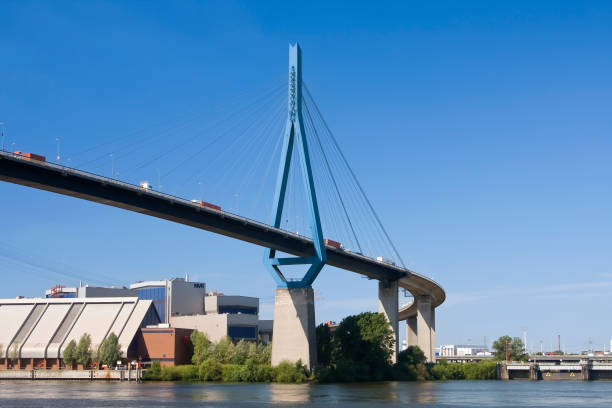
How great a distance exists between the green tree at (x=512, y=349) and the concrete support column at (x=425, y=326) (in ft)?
174

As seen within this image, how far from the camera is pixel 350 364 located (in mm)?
93438

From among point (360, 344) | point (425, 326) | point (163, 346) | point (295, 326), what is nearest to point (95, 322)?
point (163, 346)

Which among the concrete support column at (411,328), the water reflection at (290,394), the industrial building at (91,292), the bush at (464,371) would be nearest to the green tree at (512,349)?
the concrete support column at (411,328)

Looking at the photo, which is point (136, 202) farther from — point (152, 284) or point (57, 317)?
point (152, 284)

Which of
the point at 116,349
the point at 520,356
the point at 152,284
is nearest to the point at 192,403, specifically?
the point at 116,349

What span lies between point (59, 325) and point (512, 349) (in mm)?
101433

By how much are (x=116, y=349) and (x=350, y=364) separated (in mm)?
39120

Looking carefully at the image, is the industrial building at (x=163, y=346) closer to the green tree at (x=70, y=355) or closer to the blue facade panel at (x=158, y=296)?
the green tree at (x=70, y=355)

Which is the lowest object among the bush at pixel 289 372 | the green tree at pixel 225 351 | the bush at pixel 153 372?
the bush at pixel 153 372

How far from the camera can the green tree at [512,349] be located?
181 m

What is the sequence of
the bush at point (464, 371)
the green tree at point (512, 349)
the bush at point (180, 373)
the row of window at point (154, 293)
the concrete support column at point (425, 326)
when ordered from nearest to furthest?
1. the bush at point (180, 373)
2. the bush at point (464, 371)
3. the concrete support column at point (425, 326)
4. the row of window at point (154, 293)
5. the green tree at point (512, 349)

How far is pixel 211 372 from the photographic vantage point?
9788 centimetres

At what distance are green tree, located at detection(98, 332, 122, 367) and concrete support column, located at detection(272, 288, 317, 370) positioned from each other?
115 feet

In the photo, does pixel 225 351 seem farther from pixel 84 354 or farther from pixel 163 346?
pixel 84 354
